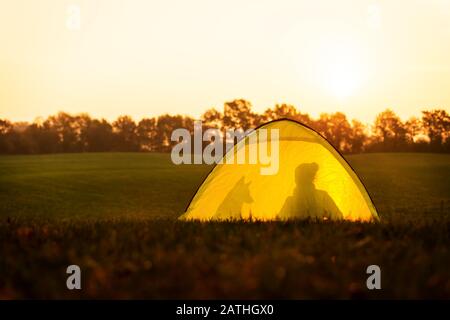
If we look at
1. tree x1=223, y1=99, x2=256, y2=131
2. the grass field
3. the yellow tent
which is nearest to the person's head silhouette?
the yellow tent

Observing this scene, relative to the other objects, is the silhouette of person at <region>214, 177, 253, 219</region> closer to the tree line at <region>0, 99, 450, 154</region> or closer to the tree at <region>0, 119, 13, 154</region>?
the tree line at <region>0, 99, 450, 154</region>

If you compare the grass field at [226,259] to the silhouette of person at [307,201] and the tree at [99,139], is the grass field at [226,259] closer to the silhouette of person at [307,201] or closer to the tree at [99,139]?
the silhouette of person at [307,201]

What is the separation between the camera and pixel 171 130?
117188 millimetres

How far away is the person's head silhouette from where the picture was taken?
29.6 feet

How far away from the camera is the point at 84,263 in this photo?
4.03 metres

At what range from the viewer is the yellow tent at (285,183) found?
8.88 meters

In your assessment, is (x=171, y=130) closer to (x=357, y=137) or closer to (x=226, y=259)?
(x=357, y=137)

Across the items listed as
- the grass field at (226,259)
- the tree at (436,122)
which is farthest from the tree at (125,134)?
the grass field at (226,259)

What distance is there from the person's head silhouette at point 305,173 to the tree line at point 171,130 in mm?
78478

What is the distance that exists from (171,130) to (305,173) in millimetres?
109334

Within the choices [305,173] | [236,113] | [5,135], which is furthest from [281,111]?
[305,173]

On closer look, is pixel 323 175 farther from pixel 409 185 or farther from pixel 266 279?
pixel 409 185

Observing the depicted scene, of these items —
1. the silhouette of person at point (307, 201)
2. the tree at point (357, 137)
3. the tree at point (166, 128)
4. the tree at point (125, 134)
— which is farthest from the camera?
the tree at point (166, 128)
